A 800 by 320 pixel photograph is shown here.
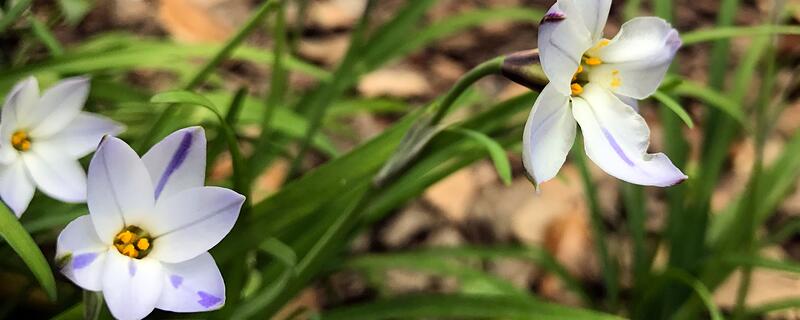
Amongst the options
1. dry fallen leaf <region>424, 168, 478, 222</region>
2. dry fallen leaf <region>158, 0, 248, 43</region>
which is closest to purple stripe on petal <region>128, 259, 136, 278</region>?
dry fallen leaf <region>424, 168, 478, 222</region>

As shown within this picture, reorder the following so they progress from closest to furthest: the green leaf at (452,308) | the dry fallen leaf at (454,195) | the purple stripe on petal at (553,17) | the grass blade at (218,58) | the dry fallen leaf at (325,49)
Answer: the purple stripe on petal at (553,17), the grass blade at (218,58), the green leaf at (452,308), the dry fallen leaf at (454,195), the dry fallen leaf at (325,49)

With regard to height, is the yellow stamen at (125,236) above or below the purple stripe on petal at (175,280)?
above

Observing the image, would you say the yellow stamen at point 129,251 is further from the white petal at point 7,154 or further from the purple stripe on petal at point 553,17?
the purple stripe on petal at point 553,17

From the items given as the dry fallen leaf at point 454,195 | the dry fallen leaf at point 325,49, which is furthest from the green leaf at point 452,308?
the dry fallen leaf at point 325,49

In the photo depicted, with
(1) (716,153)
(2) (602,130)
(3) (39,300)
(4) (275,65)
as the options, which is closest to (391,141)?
(4) (275,65)

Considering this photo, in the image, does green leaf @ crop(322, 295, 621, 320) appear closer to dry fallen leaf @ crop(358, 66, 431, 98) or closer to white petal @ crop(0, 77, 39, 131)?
white petal @ crop(0, 77, 39, 131)

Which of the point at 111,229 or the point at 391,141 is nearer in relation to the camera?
the point at 111,229

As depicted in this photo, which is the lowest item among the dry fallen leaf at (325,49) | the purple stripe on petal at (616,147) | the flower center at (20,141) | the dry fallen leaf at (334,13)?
the dry fallen leaf at (325,49)

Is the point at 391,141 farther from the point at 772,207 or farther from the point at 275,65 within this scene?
the point at 772,207
